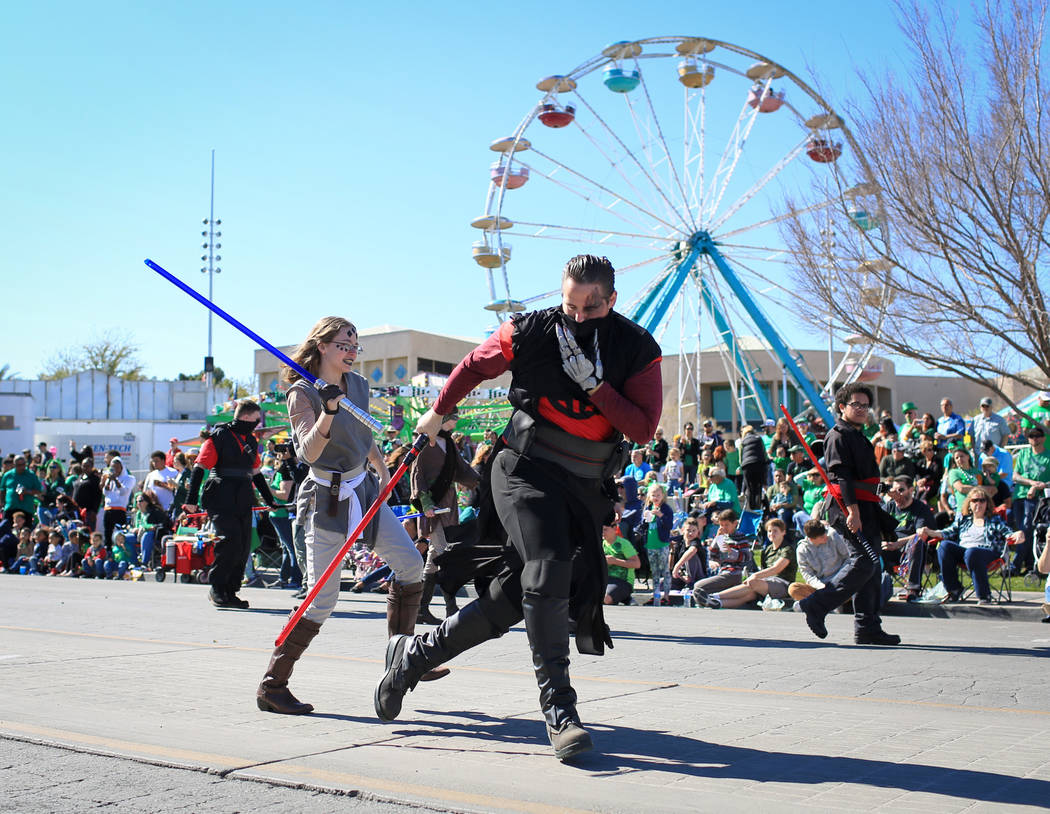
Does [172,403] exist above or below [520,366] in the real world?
above

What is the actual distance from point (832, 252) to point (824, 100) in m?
5.24

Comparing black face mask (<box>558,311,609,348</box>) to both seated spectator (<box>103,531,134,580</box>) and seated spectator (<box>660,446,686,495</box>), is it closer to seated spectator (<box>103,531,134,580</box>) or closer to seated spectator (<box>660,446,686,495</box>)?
seated spectator (<box>660,446,686,495</box>)

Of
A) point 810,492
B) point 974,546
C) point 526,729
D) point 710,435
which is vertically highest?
point 710,435

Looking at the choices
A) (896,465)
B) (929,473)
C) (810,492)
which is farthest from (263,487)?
(929,473)

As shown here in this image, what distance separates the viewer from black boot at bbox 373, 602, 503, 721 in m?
4.66

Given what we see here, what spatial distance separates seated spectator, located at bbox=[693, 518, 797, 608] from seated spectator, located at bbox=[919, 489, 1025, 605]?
174cm

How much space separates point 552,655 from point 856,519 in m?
4.82

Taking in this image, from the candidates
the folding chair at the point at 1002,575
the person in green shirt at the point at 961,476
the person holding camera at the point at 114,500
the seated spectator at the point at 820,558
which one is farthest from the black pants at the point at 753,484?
the person holding camera at the point at 114,500

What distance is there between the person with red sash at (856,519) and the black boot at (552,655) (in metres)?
4.77

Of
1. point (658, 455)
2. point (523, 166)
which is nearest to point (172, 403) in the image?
point (523, 166)

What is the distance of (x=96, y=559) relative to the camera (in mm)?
19391

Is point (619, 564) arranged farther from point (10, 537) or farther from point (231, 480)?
point (10, 537)

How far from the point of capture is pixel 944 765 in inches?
170

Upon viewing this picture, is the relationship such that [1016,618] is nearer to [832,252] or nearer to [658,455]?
[832,252]
